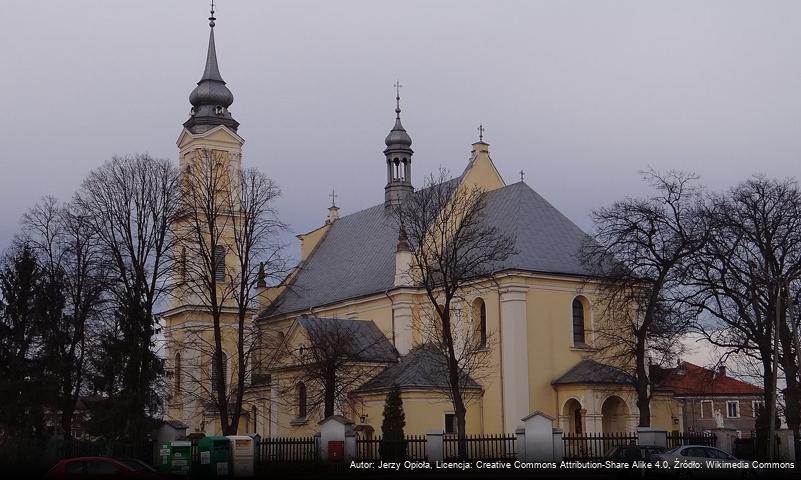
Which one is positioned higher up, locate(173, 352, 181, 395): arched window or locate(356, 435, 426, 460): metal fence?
locate(173, 352, 181, 395): arched window

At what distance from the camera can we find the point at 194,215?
4328cm

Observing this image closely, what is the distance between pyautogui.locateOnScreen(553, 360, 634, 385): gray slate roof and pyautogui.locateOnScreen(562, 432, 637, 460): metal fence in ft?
15.3

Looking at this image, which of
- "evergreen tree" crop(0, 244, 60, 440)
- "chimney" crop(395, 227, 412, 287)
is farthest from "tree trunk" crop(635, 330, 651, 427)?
"evergreen tree" crop(0, 244, 60, 440)

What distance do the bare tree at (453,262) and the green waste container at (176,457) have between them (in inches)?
360

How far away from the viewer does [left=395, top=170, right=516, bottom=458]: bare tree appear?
125 ft

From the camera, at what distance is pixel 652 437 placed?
34906mm

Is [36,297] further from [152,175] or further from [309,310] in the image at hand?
[309,310]

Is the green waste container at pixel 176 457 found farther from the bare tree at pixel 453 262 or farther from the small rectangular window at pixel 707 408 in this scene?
the small rectangular window at pixel 707 408

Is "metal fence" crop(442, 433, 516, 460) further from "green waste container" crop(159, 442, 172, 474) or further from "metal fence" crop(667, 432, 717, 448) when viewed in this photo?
"green waste container" crop(159, 442, 172, 474)

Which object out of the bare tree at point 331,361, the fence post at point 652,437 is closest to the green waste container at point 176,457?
the bare tree at point 331,361

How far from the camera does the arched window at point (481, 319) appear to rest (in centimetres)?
4647

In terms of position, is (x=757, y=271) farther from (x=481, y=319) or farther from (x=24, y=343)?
(x=24, y=343)

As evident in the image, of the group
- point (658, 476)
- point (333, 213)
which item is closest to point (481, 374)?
point (658, 476)

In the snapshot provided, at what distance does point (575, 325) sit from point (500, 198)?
7454 millimetres
